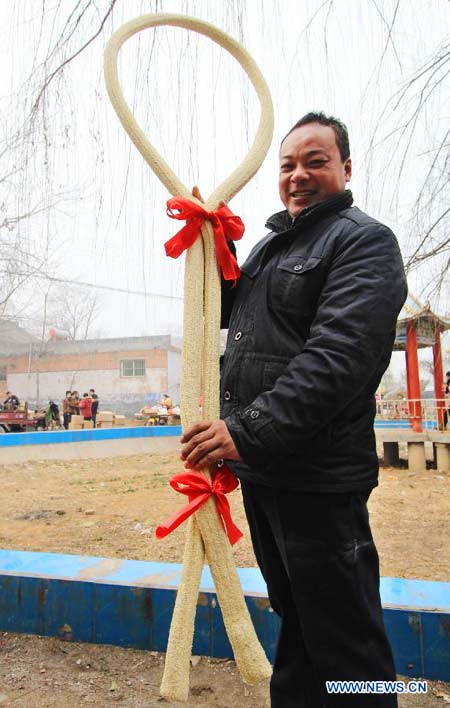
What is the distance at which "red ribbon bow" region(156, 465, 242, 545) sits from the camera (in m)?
1.23

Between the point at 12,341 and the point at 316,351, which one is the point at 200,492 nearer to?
the point at 316,351

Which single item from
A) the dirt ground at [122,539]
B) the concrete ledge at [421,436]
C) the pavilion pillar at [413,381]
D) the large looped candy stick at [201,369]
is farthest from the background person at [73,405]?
the large looped candy stick at [201,369]

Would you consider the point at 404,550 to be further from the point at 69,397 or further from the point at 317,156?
the point at 69,397

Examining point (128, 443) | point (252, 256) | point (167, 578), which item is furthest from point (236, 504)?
point (128, 443)

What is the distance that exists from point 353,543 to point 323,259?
2.07 feet

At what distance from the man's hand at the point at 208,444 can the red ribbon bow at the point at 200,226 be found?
0.44 meters

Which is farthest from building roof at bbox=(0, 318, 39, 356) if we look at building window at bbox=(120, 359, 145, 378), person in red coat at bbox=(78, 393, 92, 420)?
person in red coat at bbox=(78, 393, 92, 420)

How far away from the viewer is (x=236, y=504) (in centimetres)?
587

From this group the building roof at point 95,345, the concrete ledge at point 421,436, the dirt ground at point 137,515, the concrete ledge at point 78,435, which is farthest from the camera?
the building roof at point 95,345

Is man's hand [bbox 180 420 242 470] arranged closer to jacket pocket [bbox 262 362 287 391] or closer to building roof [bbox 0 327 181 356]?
jacket pocket [bbox 262 362 287 391]

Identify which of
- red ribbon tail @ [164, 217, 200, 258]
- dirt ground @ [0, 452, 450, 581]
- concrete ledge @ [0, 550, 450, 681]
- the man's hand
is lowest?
dirt ground @ [0, 452, 450, 581]

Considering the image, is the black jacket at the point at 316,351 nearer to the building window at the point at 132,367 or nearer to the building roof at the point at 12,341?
the building window at the point at 132,367

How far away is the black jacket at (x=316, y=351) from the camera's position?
1.07 metres

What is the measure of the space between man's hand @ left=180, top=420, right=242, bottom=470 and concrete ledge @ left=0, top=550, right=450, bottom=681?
3.62 feet
